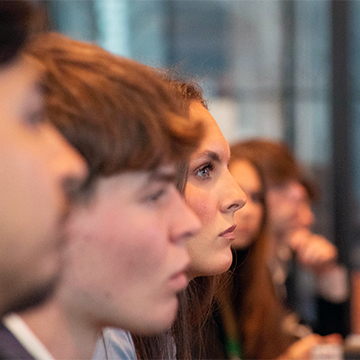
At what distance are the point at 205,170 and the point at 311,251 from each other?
63.1 inches

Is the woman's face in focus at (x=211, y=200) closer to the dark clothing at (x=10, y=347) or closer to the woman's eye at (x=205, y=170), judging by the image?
the woman's eye at (x=205, y=170)

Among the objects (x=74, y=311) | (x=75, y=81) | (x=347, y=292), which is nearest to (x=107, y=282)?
(x=74, y=311)

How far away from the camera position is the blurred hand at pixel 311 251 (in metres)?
2.22

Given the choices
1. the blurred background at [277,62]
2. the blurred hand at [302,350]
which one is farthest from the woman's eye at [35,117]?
the blurred background at [277,62]

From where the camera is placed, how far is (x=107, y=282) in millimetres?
419

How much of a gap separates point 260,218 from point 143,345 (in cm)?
90

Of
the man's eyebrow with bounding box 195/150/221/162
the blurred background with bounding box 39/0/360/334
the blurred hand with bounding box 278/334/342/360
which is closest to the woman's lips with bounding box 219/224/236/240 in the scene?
Answer: the man's eyebrow with bounding box 195/150/221/162

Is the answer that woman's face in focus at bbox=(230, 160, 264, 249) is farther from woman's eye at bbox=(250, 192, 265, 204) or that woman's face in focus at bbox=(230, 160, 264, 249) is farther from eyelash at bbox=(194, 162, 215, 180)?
eyelash at bbox=(194, 162, 215, 180)

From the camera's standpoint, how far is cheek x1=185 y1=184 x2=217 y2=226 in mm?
755

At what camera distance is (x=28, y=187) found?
367 mm

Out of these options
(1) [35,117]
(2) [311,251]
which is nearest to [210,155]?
(1) [35,117]

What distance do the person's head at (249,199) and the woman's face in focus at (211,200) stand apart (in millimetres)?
706

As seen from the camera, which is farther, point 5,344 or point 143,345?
point 143,345

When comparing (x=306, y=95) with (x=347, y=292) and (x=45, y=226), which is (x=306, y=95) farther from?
(x=45, y=226)
